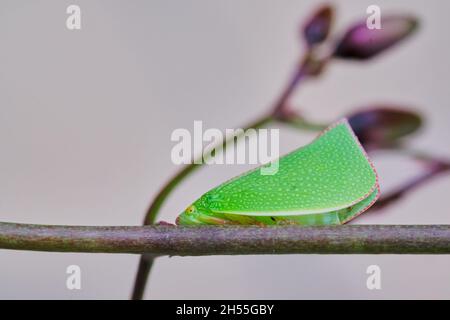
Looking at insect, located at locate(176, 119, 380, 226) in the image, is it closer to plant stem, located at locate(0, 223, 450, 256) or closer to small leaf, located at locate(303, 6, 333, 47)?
plant stem, located at locate(0, 223, 450, 256)

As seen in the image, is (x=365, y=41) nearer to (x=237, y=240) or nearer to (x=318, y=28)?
(x=318, y=28)

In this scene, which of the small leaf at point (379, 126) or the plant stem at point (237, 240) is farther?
the small leaf at point (379, 126)

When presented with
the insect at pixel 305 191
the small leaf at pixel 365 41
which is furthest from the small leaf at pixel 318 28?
the insect at pixel 305 191

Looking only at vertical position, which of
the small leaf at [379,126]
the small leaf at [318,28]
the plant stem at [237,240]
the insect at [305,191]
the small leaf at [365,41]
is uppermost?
the small leaf at [318,28]

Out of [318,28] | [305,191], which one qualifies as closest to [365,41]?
[318,28]

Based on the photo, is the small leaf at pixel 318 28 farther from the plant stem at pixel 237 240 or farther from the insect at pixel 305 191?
the plant stem at pixel 237 240

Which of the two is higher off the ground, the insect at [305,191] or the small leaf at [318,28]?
the small leaf at [318,28]

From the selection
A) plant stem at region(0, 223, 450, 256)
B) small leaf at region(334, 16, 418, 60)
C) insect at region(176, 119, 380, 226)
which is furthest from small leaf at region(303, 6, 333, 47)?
plant stem at region(0, 223, 450, 256)
